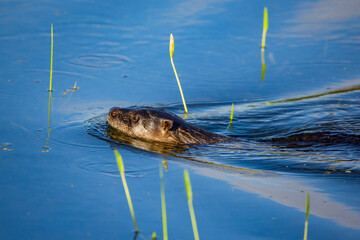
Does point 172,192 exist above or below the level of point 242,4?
below

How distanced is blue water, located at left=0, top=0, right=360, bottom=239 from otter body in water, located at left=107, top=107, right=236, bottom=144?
1.01 feet

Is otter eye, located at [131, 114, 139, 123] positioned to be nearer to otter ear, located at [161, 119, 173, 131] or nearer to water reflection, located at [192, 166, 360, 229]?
otter ear, located at [161, 119, 173, 131]

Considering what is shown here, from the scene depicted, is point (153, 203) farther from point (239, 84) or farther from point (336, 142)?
point (239, 84)

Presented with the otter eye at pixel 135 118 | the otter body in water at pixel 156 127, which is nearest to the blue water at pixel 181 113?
the otter body in water at pixel 156 127

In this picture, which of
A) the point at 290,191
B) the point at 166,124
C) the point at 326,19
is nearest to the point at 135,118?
the point at 166,124

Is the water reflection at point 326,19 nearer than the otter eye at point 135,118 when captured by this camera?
No

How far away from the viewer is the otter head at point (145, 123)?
7023mm

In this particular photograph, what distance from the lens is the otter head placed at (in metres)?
7.02

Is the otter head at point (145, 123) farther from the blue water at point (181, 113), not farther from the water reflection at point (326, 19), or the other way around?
the water reflection at point (326, 19)

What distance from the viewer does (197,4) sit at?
442 inches

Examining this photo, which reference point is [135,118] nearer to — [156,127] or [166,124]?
[156,127]

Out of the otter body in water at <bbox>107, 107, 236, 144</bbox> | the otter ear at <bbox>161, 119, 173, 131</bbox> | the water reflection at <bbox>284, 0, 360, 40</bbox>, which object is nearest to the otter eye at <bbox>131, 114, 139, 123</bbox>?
the otter body in water at <bbox>107, 107, 236, 144</bbox>

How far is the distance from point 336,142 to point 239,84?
7.02ft

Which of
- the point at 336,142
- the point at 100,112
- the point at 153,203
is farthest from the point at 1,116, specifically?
the point at 336,142
